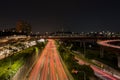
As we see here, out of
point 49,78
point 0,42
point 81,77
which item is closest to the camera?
point 81,77

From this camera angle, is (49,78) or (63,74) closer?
(49,78)

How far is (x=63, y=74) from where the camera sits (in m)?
55.1

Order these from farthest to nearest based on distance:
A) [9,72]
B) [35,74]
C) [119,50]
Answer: [119,50] < [35,74] < [9,72]

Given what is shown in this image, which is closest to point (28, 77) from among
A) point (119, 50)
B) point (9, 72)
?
point (9, 72)

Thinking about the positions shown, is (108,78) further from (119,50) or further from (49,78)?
(119,50)

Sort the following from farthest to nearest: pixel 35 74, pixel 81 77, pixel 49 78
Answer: pixel 35 74
pixel 49 78
pixel 81 77

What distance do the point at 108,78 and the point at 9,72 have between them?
32.1 meters

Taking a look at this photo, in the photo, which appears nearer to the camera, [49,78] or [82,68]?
[82,68]

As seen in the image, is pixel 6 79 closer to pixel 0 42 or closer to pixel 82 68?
pixel 82 68

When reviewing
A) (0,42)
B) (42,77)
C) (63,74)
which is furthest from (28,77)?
(0,42)

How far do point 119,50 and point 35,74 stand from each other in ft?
114

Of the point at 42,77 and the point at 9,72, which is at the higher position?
the point at 9,72

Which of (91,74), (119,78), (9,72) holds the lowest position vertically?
(119,78)

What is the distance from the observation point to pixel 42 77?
51594 mm
